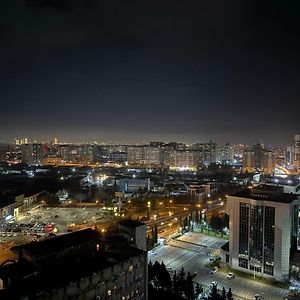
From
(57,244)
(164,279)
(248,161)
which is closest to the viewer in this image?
(57,244)

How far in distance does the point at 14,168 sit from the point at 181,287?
24.8m

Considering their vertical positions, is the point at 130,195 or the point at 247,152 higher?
the point at 247,152

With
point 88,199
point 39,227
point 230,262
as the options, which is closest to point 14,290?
point 230,262

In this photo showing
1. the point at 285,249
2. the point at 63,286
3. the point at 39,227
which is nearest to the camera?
the point at 63,286

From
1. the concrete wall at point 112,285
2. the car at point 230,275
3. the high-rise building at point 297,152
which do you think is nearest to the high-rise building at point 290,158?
the high-rise building at point 297,152

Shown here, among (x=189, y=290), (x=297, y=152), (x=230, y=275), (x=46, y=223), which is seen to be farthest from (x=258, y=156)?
(x=189, y=290)

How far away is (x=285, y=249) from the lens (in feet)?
25.3

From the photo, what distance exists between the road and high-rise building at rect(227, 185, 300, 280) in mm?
482

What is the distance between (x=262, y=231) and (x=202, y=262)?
1767 mm

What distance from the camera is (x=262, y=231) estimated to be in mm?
8008

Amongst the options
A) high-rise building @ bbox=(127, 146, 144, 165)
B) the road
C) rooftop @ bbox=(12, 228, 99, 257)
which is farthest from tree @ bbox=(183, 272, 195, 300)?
high-rise building @ bbox=(127, 146, 144, 165)

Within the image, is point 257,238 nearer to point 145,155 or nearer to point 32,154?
point 145,155

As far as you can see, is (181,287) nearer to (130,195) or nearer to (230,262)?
(230,262)

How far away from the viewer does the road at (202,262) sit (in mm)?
7199
